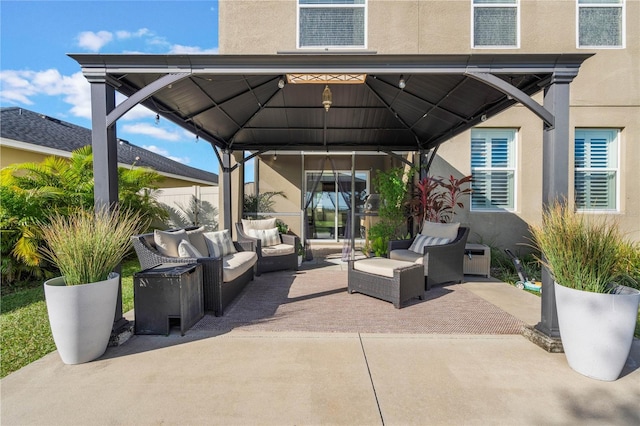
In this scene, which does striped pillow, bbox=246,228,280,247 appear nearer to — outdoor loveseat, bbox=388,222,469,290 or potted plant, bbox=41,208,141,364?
outdoor loveseat, bbox=388,222,469,290

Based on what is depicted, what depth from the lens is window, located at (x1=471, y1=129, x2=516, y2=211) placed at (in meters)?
6.68

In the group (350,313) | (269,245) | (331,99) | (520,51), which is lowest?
(350,313)

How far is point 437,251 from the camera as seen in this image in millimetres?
4766

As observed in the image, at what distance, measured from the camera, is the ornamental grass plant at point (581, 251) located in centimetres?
243

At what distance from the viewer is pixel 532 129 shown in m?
6.50

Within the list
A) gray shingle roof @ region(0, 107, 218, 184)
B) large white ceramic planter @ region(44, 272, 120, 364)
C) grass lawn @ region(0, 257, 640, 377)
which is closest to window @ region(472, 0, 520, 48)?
grass lawn @ region(0, 257, 640, 377)

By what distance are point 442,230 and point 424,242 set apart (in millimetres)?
380

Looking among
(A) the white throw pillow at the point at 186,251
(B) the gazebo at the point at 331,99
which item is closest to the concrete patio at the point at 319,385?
(B) the gazebo at the point at 331,99

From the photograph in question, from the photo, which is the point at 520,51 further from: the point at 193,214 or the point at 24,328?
the point at 24,328

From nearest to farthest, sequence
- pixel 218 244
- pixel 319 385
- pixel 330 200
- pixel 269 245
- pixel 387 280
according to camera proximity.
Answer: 1. pixel 319 385
2. pixel 387 280
3. pixel 218 244
4. pixel 269 245
5. pixel 330 200

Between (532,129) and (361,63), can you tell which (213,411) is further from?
(532,129)

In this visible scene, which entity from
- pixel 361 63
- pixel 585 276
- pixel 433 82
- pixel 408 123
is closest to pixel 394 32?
pixel 408 123

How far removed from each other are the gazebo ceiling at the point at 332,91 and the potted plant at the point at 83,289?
4.20ft

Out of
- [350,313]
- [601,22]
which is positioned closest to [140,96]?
[350,313]
